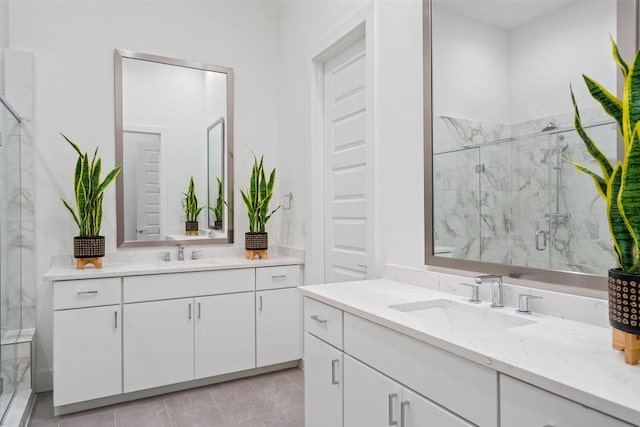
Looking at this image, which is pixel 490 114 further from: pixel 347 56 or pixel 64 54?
pixel 64 54

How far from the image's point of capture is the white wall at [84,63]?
2.74 meters

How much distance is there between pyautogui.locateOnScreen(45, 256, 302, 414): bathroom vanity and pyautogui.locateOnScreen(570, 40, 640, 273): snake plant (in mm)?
2247

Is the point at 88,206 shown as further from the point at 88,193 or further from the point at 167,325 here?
the point at 167,325

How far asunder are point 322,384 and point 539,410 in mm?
1021

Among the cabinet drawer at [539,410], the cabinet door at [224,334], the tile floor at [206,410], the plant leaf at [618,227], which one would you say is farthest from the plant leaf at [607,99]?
the cabinet door at [224,334]

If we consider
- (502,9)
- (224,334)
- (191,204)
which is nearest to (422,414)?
(502,9)

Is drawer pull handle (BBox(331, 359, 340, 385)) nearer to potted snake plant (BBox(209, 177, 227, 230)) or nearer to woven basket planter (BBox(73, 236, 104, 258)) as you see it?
woven basket planter (BBox(73, 236, 104, 258))

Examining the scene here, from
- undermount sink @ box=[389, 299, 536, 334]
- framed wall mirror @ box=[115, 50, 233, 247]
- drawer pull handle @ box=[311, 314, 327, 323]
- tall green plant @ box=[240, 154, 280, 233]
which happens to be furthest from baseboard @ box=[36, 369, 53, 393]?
undermount sink @ box=[389, 299, 536, 334]

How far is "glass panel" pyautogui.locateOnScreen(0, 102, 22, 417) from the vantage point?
7.08ft

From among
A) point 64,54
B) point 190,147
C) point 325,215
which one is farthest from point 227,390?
point 64,54

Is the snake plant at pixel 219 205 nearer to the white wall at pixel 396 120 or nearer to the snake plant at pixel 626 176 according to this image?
the white wall at pixel 396 120

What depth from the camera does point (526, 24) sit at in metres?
1.44

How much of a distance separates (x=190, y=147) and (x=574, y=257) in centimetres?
275

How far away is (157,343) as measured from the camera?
2590mm
